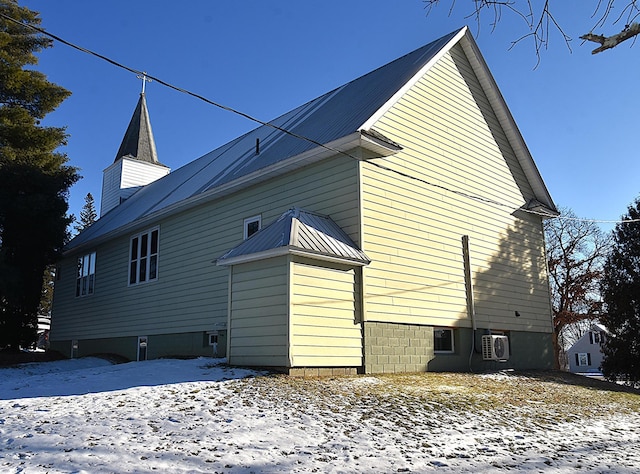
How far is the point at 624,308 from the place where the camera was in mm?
19125

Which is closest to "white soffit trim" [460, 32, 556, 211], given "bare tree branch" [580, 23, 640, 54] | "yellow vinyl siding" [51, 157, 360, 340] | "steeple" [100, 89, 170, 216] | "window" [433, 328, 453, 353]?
"yellow vinyl siding" [51, 157, 360, 340]

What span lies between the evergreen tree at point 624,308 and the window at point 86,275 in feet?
63.5

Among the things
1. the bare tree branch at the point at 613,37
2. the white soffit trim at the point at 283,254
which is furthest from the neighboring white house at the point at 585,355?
the bare tree branch at the point at 613,37

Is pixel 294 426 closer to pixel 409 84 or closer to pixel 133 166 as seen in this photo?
pixel 409 84

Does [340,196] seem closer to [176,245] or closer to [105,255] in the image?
[176,245]

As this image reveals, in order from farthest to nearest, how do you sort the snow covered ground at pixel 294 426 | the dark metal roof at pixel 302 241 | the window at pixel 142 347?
the window at pixel 142 347 → the dark metal roof at pixel 302 241 → the snow covered ground at pixel 294 426

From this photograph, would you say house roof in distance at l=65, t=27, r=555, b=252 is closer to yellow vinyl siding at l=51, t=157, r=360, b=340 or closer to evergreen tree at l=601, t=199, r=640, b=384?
yellow vinyl siding at l=51, t=157, r=360, b=340

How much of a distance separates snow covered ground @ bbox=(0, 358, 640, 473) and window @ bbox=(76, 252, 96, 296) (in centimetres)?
1232

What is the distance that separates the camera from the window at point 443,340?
1398cm

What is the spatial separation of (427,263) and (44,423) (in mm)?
9124

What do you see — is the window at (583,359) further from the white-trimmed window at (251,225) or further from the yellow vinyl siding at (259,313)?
the yellow vinyl siding at (259,313)

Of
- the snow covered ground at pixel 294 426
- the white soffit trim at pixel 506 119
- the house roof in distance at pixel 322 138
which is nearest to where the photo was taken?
the snow covered ground at pixel 294 426

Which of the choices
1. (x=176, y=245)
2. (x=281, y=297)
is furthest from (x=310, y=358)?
(x=176, y=245)

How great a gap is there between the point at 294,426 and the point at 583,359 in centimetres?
5409
